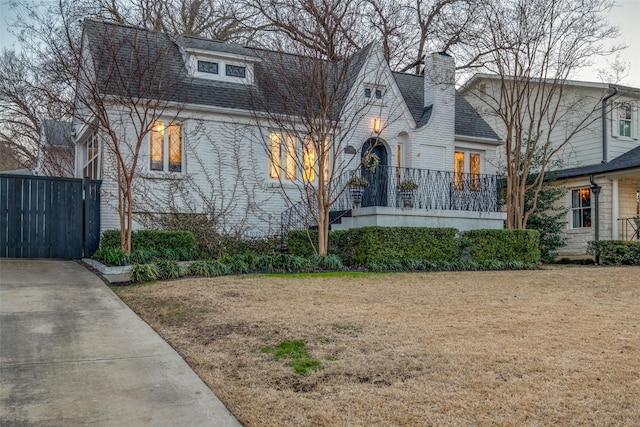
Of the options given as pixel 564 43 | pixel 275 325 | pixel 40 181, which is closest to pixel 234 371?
pixel 275 325

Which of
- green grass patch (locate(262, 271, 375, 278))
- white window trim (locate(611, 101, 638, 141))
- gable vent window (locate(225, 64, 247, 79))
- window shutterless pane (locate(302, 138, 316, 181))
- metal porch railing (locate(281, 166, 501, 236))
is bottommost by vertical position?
green grass patch (locate(262, 271, 375, 278))

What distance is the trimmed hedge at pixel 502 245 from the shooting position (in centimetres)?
1295

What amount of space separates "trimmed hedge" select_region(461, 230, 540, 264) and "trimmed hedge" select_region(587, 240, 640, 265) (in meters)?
2.70

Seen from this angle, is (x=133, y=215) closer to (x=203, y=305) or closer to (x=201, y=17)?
(x=203, y=305)

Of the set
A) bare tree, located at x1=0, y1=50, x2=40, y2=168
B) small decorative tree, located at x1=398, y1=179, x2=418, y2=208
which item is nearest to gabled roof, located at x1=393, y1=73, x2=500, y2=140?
small decorative tree, located at x1=398, y1=179, x2=418, y2=208

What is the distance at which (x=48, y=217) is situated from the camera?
42.9 ft

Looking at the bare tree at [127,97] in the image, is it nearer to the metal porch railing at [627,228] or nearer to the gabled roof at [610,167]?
the gabled roof at [610,167]

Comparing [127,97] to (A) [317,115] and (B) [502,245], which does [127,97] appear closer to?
(A) [317,115]

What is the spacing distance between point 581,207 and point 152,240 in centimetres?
1571

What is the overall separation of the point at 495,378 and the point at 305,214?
1130 centimetres

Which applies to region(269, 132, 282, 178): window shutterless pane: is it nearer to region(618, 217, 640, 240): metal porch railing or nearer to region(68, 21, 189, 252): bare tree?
region(68, 21, 189, 252): bare tree

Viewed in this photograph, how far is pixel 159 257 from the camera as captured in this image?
11586 mm

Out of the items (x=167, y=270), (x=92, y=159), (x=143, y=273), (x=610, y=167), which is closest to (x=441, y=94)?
(x=610, y=167)

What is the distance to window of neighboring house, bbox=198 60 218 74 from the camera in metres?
15.6
